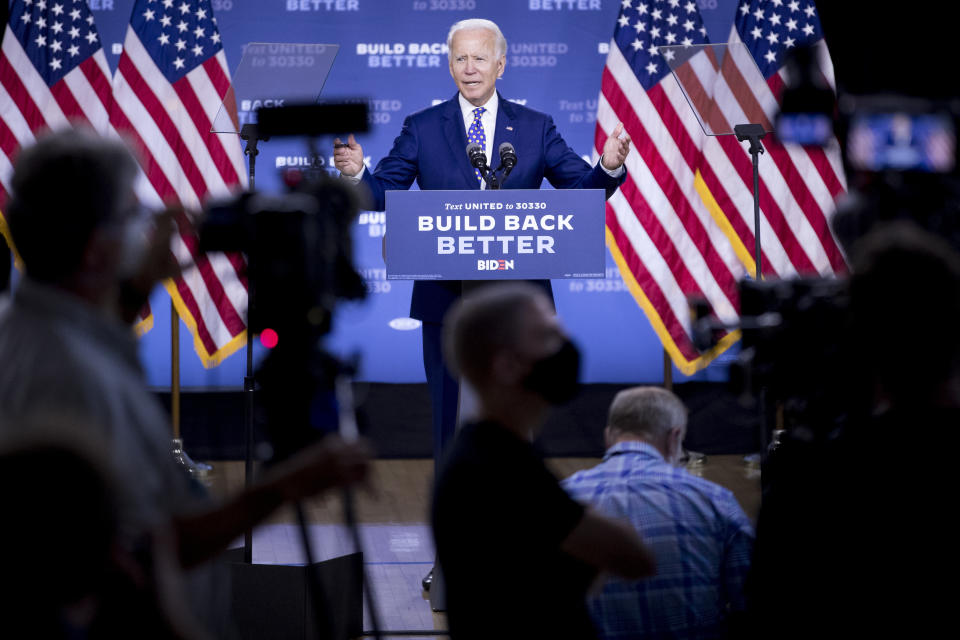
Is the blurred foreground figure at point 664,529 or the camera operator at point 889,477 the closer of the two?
the camera operator at point 889,477

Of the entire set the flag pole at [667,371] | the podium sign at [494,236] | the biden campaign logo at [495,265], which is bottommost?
the flag pole at [667,371]

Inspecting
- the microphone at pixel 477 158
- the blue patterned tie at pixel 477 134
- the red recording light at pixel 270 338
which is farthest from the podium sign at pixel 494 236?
the red recording light at pixel 270 338

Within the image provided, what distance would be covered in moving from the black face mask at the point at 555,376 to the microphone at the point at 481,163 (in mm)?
1964

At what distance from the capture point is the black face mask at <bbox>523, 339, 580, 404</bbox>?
161 centimetres

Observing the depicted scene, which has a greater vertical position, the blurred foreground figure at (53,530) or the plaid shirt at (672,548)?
the blurred foreground figure at (53,530)

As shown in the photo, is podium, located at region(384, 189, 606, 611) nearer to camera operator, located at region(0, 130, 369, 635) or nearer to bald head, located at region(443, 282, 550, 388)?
bald head, located at region(443, 282, 550, 388)

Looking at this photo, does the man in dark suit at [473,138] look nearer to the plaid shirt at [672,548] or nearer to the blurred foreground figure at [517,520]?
the plaid shirt at [672,548]

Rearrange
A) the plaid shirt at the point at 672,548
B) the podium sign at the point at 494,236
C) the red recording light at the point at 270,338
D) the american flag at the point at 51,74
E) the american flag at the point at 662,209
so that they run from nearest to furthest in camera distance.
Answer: the red recording light at the point at 270,338 → the plaid shirt at the point at 672,548 → the podium sign at the point at 494,236 → the american flag at the point at 662,209 → the american flag at the point at 51,74

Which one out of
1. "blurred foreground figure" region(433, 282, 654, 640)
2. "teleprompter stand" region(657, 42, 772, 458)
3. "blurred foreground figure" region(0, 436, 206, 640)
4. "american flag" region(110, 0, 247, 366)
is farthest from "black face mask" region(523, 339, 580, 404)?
"american flag" region(110, 0, 247, 366)

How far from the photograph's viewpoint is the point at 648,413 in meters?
2.26

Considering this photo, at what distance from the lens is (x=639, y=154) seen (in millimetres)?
6215

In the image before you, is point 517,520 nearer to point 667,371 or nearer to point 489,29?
point 489,29

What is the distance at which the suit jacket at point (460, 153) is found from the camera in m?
3.89

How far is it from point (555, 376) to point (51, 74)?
570 cm
